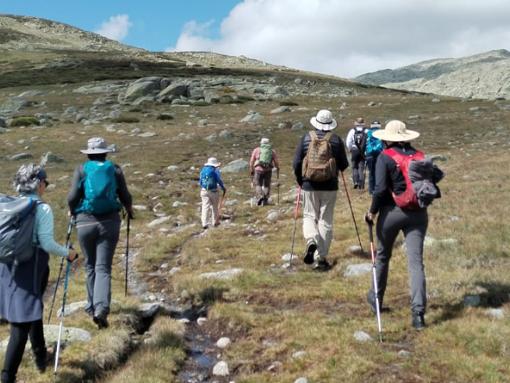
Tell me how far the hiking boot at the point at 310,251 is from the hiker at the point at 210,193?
246 inches

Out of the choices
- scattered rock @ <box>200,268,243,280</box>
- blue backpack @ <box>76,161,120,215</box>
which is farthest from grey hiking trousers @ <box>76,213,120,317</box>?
scattered rock @ <box>200,268,243,280</box>

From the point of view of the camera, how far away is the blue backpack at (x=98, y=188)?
30.9ft

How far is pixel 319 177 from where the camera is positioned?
39.3 ft

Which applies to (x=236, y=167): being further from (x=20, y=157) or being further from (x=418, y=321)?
(x=418, y=321)

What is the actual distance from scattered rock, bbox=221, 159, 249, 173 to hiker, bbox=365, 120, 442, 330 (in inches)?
817

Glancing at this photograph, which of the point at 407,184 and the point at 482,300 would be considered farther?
the point at 482,300

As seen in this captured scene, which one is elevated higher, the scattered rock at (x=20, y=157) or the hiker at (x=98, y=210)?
the hiker at (x=98, y=210)

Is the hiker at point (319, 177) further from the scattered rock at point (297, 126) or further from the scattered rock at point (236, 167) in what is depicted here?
the scattered rock at point (297, 126)

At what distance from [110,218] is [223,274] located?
3716mm

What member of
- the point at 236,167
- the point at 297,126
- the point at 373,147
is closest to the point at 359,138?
the point at 373,147

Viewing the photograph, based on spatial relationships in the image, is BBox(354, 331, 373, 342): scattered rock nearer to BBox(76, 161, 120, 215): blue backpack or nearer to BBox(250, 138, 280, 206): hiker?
BBox(76, 161, 120, 215): blue backpack

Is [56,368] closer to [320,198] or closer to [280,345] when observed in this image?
[280,345]

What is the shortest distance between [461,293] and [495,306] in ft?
2.13

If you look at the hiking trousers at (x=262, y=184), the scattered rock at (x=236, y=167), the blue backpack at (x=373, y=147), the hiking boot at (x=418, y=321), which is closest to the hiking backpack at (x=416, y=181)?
the hiking boot at (x=418, y=321)
